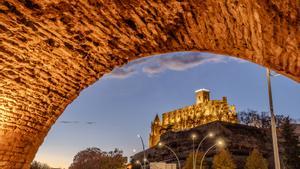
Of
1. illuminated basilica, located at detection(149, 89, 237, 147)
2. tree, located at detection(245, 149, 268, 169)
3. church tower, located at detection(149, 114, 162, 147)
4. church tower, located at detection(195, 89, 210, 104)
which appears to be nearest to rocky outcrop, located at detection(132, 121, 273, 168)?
tree, located at detection(245, 149, 268, 169)

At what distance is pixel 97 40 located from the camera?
16.5 feet

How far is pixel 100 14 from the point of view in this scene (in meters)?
4.38

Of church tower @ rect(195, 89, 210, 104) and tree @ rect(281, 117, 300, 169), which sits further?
church tower @ rect(195, 89, 210, 104)

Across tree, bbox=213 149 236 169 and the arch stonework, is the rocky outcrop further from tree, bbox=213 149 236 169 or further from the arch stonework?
the arch stonework

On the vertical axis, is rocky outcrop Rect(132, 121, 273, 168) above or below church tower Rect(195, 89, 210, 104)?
below

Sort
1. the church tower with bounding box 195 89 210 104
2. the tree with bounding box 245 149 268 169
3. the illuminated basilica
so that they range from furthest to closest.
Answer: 1. the church tower with bounding box 195 89 210 104
2. the illuminated basilica
3. the tree with bounding box 245 149 268 169

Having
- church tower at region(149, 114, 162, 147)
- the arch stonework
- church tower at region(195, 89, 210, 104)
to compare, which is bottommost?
the arch stonework

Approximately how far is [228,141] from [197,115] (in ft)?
117

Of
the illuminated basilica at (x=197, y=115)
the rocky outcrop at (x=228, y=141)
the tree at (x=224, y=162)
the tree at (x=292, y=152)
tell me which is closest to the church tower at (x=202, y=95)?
the illuminated basilica at (x=197, y=115)

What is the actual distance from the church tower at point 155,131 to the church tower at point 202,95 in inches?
558

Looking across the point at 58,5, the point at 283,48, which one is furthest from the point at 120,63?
the point at 283,48

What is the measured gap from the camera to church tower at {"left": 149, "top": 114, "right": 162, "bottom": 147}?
9331 centimetres

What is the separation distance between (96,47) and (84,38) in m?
0.33

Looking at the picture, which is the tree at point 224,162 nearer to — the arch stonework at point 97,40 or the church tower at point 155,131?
the arch stonework at point 97,40
